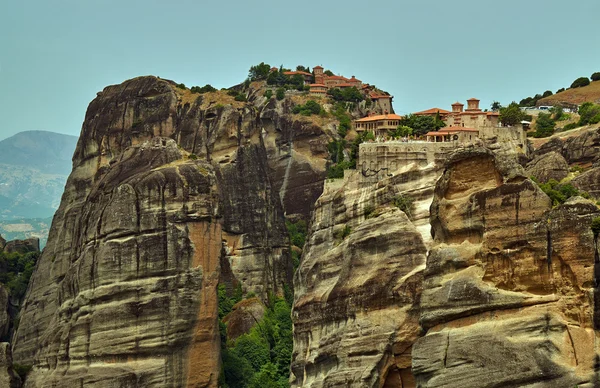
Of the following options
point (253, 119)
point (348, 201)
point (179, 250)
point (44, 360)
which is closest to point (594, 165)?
point (348, 201)

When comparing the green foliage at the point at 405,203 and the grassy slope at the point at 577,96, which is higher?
the grassy slope at the point at 577,96

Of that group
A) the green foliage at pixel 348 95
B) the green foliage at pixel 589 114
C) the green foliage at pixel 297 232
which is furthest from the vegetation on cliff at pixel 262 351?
the green foliage at pixel 348 95

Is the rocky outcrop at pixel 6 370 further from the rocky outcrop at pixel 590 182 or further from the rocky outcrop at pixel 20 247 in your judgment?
the rocky outcrop at pixel 20 247

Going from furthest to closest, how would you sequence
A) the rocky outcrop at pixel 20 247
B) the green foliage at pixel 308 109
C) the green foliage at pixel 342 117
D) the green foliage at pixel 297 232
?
the green foliage at pixel 308 109 → the green foliage at pixel 342 117 → the rocky outcrop at pixel 20 247 → the green foliage at pixel 297 232

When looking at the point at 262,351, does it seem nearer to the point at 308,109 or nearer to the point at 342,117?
→ the point at 342,117

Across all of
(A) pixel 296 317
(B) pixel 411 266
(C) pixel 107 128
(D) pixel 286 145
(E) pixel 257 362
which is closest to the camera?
(B) pixel 411 266

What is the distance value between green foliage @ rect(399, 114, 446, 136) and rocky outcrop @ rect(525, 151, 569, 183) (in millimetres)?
16727

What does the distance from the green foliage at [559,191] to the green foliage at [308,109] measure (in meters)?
62.5

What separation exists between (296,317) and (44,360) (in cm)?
1586

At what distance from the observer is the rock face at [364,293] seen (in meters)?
79.7

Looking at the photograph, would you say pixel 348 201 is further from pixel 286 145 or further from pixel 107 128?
pixel 286 145

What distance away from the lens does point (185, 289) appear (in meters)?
94.6

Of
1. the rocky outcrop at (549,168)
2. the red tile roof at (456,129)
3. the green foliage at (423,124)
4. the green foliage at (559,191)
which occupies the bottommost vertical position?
the green foliage at (559,191)

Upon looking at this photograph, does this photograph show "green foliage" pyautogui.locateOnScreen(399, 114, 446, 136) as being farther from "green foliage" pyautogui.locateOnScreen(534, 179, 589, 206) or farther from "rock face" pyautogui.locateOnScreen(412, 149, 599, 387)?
"rock face" pyautogui.locateOnScreen(412, 149, 599, 387)
